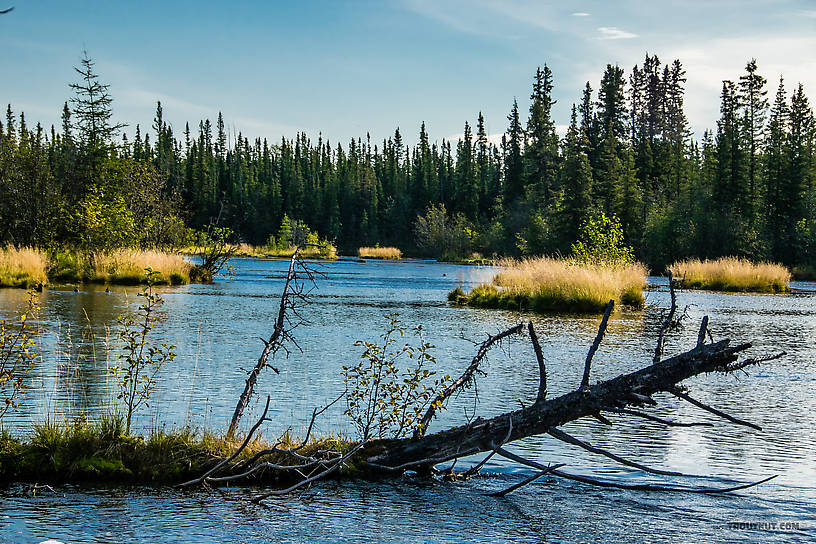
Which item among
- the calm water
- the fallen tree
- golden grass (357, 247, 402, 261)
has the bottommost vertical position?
the calm water

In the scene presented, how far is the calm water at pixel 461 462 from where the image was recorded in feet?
24.9

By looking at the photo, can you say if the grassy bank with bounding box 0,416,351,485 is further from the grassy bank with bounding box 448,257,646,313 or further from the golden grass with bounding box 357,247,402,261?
the golden grass with bounding box 357,247,402,261

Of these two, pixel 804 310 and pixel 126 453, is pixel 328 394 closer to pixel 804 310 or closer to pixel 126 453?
pixel 126 453

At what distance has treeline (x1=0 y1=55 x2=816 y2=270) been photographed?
46.9 meters

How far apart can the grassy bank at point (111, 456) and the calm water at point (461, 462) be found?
269 millimetres

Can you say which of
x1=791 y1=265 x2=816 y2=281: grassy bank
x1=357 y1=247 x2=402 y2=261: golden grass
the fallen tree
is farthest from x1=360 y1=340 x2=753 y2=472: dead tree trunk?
x1=357 y1=247 x2=402 y2=261: golden grass

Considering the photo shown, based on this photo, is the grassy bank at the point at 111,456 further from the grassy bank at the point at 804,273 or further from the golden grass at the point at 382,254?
the golden grass at the point at 382,254

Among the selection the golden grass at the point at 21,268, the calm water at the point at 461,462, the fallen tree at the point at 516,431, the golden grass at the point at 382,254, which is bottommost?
the calm water at the point at 461,462

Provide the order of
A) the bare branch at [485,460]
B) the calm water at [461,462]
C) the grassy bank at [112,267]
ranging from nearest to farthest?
the calm water at [461,462]
the bare branch at [485,460]
the grassy bank at [112,267]

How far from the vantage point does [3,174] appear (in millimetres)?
42969

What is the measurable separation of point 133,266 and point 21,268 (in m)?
5.44

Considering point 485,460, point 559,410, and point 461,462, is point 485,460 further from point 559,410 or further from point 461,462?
point 461,462

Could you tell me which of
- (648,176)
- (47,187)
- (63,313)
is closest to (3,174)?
(47,187)

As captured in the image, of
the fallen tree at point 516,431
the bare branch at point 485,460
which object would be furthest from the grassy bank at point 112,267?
the bare branch at point 485,460
